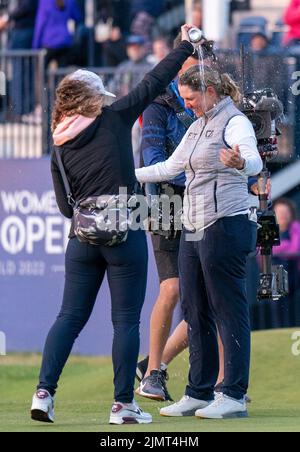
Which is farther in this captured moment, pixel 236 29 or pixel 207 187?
pixel 236 29

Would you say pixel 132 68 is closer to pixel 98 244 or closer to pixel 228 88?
pixel 228 88

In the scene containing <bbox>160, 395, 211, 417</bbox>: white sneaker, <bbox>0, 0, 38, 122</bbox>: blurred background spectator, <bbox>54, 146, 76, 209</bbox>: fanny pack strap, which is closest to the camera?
<bbox>54, 146, 76, 209</bbox>: fanny pack strap

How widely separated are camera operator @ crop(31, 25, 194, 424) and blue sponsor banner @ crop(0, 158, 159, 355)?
211 inches

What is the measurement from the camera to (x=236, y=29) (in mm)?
14852

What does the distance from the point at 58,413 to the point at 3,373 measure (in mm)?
4082

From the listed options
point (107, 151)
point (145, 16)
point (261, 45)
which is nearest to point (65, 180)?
point (107, 151)

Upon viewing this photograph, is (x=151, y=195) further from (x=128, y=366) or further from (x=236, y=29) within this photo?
(x=236, y=29)

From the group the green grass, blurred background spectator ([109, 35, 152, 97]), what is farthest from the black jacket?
blurred background spectator ([109, 35, 152, 97])

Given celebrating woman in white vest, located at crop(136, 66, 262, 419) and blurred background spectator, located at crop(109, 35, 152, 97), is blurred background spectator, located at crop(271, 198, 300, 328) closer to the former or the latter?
blurred background spectator, located at crop(109, 35, 152, 97)

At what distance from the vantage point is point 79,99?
282 inches

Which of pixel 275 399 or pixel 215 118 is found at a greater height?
pixel 215 118

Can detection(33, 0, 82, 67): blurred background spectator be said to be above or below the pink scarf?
above

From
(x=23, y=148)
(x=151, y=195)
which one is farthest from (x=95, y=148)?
(x=23, y=148)

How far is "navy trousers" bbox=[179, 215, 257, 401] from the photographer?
751 centimetres
